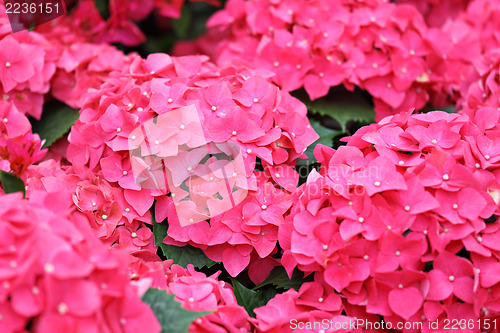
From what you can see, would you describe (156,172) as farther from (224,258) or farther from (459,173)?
(459,173)

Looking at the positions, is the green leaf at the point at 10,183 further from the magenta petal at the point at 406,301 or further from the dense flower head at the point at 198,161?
the magenta petal at the point at 406,301

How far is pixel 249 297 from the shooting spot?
1.08 metres

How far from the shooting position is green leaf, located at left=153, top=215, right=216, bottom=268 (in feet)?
3.66

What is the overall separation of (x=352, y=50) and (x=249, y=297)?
0.80m

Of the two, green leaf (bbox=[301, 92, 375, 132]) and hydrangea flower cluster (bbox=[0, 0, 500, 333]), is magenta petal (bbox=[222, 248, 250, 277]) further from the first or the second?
green leaf (bbox=[301, 92, 375, 132])

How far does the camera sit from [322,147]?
110cm

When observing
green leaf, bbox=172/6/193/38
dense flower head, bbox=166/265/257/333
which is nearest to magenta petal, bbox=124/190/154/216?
dense flower head, bbox=166/265/257/333

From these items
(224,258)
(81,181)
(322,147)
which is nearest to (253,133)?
(322,147)

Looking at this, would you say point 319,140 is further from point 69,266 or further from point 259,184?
point 69,266

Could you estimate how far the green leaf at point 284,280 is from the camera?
108 centimetres

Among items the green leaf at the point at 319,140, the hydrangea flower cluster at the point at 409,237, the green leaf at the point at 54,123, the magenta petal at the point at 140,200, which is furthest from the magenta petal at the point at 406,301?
the green leaf at the point at 54,123

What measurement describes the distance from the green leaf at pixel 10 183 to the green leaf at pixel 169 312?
32 cm

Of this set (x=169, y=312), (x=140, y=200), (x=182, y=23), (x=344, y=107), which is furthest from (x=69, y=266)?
(x=182, y=23)

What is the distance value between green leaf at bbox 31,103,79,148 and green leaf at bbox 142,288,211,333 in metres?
0.67
